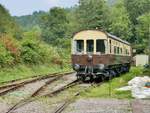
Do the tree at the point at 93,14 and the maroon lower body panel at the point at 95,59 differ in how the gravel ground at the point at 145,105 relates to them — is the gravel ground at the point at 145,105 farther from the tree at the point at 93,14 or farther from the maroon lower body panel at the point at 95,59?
the tree at the point at 93,14

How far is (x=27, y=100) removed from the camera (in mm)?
17469

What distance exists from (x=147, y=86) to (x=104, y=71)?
8.62 meters

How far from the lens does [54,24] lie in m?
97.5

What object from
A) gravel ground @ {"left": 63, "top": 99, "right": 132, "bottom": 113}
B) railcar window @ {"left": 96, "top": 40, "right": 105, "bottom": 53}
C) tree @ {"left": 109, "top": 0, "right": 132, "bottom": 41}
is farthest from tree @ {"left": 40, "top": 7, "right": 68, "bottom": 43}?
gravel ground @ {"left": 63, "top": 99, "right": 132, "bottom": 113}

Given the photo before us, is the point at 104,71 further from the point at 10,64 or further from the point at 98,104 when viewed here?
the point at 98,104

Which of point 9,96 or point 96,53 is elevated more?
point 96,53

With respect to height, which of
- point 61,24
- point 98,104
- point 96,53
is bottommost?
point 98,104

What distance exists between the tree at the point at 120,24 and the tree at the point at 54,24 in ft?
49.2

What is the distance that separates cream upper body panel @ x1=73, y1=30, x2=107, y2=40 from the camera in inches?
1092

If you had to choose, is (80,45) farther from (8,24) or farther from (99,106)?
(8,24)

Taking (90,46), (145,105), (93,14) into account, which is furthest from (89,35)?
(93,14)

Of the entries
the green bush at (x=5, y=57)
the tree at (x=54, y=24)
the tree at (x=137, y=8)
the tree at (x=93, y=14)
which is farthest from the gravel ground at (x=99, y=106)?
the tree at (x=54, y=24)

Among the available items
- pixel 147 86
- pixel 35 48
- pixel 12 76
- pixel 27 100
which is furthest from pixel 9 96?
pixel 35 48

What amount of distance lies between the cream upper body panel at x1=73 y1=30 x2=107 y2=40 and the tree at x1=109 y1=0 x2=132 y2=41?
48.1 metres
